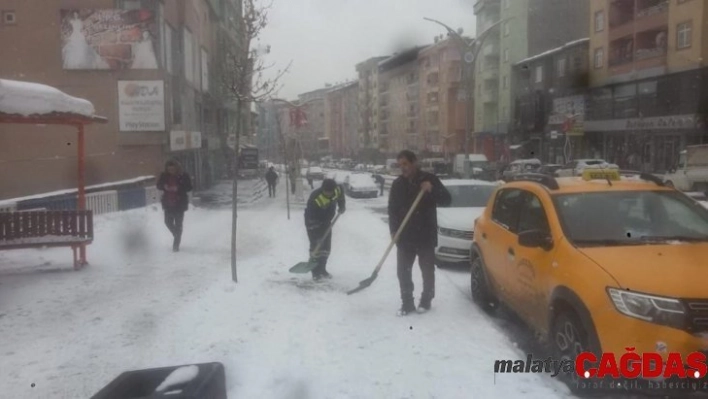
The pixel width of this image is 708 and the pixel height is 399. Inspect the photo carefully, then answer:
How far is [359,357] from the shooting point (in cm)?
511

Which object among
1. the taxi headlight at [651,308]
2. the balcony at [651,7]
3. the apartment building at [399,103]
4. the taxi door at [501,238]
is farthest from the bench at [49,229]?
the apartment building at [399,103]

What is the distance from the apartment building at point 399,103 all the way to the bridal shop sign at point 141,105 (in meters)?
47.1

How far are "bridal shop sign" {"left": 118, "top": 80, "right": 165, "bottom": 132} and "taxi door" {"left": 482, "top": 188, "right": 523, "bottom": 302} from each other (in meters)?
22.9

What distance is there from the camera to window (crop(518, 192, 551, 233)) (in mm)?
5230

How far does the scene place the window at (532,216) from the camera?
5.23m

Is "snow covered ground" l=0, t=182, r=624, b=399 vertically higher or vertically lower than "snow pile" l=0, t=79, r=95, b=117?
lower

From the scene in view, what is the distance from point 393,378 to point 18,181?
2390 centimetres

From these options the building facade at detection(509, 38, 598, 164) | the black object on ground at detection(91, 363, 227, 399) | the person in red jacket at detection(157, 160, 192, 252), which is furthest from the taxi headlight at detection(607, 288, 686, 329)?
the building facade at detection(509, 38, 598, 164)

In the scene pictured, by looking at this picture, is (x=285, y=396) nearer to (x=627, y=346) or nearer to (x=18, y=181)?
(x=627, y=346)

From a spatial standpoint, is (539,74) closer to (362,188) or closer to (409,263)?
(362,188)

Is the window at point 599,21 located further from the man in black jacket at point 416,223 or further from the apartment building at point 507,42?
the man in black jacket at point 416,223

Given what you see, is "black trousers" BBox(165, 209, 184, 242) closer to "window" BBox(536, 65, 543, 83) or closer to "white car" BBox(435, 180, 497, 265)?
"white car" BBox(435, 180, 497, 265)

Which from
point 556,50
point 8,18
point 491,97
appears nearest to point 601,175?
point 8,18

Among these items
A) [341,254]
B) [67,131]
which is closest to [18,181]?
[67,131]
